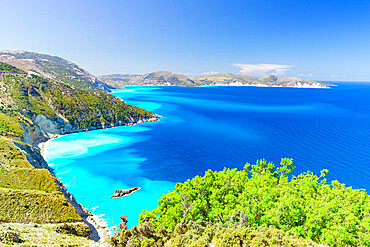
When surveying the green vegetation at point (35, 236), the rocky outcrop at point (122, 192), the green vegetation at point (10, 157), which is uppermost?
the green vegetation at point (10, 157)

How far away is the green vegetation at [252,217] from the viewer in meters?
23.5

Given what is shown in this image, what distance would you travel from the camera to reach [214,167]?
81.6 metres

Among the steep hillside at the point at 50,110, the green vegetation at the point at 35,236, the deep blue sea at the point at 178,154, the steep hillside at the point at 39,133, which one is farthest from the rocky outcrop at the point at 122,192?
the steep hillside at the point at 50,110

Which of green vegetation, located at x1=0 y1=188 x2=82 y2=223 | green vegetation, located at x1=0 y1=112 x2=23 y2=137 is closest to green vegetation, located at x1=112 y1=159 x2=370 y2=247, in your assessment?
green vegetation, located at x1=0 y1=188 x2=82 y2=223

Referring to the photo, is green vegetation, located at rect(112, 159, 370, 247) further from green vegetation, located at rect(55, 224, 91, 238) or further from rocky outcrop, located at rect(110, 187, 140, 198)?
rocky outcrop, located at rect(110, 187, 140, 198)

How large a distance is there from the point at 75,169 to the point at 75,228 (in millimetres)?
44448

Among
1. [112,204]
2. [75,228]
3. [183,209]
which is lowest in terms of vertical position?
[112,204]

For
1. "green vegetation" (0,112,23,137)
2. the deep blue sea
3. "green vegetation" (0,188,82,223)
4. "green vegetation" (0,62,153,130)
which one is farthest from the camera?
"green vegetation" (0,62,153,130)

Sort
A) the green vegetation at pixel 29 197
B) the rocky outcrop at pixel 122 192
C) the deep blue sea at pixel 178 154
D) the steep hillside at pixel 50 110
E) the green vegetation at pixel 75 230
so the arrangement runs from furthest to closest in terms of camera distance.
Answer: the steep hillside at pixel 50 110, the deep blue sea at pixel 178 154, the rocky outcrop at pixel 122 192, the green vegetation at pixel 29 197, the green vegetation at pixel 75 230

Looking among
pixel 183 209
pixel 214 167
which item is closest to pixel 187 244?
pixel 183 209

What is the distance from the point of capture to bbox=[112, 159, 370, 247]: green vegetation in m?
23.5

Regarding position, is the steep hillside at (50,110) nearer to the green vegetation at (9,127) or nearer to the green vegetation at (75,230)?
the green vegetation at (9,127)

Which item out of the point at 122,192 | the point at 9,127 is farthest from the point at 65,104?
the point at 122,192

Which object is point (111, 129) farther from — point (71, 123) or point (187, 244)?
point (187, 244)
